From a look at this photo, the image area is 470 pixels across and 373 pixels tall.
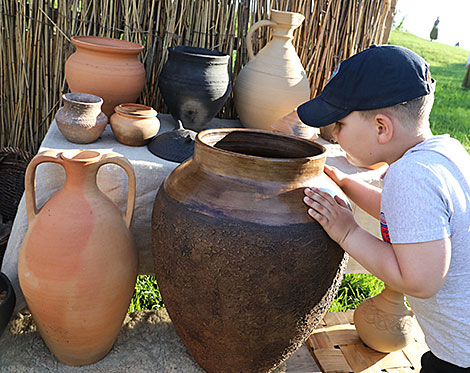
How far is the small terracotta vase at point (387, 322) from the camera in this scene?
1.95m

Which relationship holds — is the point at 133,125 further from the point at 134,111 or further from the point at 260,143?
the point at 260,143

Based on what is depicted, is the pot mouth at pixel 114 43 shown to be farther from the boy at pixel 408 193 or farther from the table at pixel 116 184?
the boy at pixel 408 193

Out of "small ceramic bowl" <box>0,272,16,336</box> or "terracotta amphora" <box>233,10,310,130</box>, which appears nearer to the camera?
"small ceramic bowl" <box>0,272,16,336</box>

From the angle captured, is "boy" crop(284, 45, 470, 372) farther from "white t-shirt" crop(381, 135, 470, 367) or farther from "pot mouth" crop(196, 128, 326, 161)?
"pot mouth" crop(196, 128, 326, 161)

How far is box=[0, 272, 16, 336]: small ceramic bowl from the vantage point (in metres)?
1.67

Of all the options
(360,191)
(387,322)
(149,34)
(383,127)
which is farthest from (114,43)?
(387,322)

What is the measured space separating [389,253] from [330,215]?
0.67 ft

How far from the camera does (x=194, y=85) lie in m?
2.15

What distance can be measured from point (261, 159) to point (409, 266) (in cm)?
49

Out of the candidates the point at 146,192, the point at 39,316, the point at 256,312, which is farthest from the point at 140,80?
the point at 256,312

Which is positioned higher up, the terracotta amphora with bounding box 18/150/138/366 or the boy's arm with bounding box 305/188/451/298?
the boy's arm with bounding box 305/188/451/298

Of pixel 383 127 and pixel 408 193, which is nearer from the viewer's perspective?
pixel 408 193

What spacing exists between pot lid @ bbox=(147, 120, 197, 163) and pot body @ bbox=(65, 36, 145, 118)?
0.34 m

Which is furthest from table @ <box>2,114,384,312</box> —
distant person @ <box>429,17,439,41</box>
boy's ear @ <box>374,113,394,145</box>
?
distant person @ <box>429,17,439,41</box>
